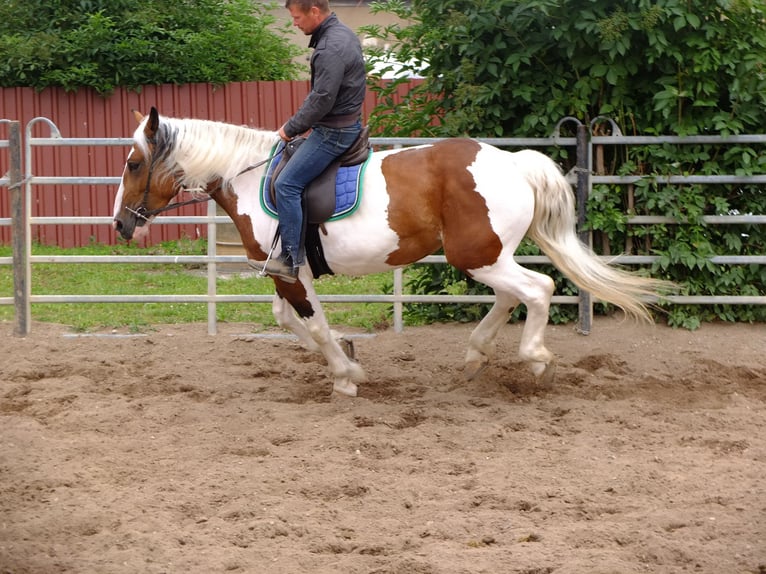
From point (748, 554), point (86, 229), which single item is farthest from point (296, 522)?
point (86, 229)

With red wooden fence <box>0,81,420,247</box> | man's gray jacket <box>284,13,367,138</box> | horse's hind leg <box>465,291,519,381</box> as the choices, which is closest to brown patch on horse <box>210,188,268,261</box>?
man's gray jacket <box>284,13,367,138</box>

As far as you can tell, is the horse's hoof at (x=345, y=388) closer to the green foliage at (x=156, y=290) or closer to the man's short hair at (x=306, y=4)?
the green foliage at (x=156, y=290)

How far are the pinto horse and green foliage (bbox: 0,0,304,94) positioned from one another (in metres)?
7.73

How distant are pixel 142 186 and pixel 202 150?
19.6 inches

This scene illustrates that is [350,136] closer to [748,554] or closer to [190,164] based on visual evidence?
[190,164]

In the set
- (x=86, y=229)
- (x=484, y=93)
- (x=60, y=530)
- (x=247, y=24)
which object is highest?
(x=247, y=24)

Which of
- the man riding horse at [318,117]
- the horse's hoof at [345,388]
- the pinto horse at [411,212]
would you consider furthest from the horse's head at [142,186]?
the horse's hoof at [345,388]

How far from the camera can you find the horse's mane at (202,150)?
6348mm

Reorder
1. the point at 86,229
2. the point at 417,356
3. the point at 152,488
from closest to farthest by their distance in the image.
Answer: the point at 152,488 < the point at 417,356 < the point at 86,229

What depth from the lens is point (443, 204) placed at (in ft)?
20.5

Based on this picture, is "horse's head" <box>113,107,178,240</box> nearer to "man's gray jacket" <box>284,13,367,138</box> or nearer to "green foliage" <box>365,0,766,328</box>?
"man's gray jacket" <box>284,13,367,138</box>

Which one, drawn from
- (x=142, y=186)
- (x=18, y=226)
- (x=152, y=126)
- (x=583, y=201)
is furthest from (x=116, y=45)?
(x=583, y=201)

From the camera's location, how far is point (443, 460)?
509cm

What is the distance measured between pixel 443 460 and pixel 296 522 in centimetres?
112
